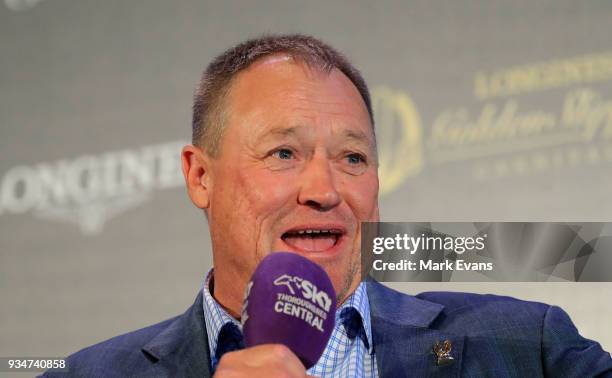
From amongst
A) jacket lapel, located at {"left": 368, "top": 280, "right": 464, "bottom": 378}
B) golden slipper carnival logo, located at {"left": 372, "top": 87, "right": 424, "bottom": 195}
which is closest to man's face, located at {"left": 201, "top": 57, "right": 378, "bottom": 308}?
jacket lapel, located at {"left": 368, "top": 280, "right": 464, "bottom": 378}

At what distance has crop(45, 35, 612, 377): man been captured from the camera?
5.87ft

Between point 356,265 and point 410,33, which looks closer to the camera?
point 356,265

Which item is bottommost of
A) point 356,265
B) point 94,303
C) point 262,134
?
point 94,303

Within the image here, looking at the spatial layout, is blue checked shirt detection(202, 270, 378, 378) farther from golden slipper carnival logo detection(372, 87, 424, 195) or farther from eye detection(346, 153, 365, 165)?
golden slipper carnival logo detection(372, 87, 424, 195)

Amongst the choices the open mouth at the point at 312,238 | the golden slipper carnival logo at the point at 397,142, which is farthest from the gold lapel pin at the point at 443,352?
the golden slipper carnival logo at the point at 397,142

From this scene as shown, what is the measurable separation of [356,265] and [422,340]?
20cm

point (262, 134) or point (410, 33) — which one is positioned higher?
point (410, 33)

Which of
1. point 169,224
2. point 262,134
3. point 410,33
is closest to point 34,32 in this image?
point 169,224

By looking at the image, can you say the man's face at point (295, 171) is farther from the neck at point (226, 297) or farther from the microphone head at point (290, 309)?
the microphone head at point (290, 309)

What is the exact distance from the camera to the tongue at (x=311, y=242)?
1.80 meters

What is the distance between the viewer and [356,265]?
6.15 ft

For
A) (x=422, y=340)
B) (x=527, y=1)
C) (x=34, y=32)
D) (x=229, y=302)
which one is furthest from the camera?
(x=34, y=32)

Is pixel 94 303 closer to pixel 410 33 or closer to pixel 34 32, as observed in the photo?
pixel 34 32

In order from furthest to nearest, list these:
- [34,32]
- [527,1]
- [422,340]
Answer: [34,32]
[527,1]
[422,340]
